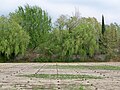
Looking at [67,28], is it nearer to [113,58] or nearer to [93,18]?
[93,18]

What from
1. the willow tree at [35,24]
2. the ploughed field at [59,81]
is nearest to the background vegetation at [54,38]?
the willow tree at [35,24]

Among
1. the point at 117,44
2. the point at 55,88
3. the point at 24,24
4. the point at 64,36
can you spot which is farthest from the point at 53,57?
the point at 55,88

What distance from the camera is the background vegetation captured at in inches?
1957

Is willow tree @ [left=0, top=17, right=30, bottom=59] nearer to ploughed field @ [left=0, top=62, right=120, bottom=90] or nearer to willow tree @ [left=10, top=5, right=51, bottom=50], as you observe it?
willow tree @ [left=10, top=5, right=51, bottom=50]

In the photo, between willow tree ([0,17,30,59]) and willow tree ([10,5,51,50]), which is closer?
willow tree ([0,17,30,59])

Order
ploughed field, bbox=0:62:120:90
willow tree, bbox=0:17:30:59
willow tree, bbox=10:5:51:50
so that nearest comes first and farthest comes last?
ploughed field, bbox=0:62:120:90 → willow tree, bbox=0:17:30:59 → willow tree, bbox=10:5:51:50

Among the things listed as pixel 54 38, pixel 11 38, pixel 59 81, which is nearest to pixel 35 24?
pixel 54 38

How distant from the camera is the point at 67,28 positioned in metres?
54.4

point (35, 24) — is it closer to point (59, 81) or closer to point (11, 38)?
point (11, 38)

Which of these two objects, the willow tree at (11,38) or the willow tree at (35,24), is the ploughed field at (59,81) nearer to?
the willow tree at (11,38)

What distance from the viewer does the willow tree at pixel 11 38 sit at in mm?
48812

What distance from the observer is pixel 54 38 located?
53.1 m

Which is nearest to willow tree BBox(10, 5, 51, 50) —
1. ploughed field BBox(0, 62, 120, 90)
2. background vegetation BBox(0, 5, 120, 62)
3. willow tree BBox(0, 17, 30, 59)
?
background vegetation BBox(0, 5, 120, 62)

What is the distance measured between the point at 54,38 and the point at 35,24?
181 inches
